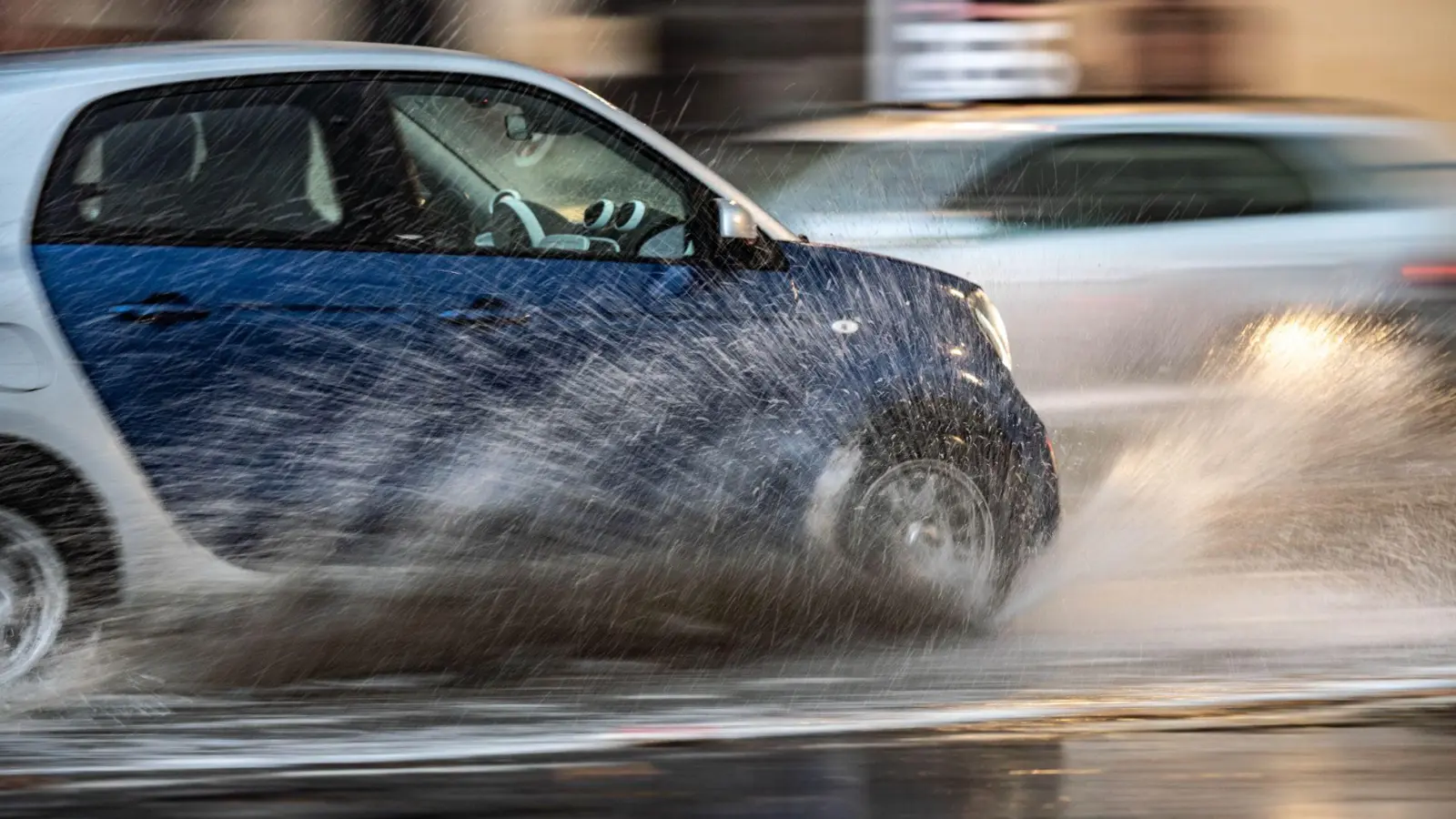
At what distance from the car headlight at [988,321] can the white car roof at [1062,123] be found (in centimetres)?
215

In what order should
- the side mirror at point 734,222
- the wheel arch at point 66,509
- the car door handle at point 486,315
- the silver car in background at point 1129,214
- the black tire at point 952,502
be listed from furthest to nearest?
the silver car in background at point 1129,214 < the black tire at point 952,502 < the side mirror at point 734,222 < the car door handle at point 486,315 < the wheel arch at point 66,509

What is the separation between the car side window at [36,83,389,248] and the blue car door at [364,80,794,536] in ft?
0.66

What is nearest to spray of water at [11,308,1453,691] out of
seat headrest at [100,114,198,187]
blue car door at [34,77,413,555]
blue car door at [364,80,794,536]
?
blue car door at [364,80,794,536]

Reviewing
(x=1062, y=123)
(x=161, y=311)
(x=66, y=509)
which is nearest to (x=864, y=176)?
(x=1062, y=123)

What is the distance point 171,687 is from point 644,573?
1.19 meters

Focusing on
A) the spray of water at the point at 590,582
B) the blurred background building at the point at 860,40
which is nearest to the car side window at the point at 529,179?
the spray of water at the point at 590,582

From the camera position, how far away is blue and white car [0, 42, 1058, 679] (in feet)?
16.3

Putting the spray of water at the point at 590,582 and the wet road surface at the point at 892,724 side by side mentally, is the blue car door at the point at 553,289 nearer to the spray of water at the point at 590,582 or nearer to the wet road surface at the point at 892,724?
the spray of water at the point at 590,582

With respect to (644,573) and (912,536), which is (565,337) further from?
(912,536)

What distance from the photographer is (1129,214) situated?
8.12 metres

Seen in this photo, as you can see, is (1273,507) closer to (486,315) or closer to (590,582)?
(590,582)

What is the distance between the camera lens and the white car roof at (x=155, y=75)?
493 cm

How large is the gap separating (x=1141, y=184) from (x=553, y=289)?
3487mm

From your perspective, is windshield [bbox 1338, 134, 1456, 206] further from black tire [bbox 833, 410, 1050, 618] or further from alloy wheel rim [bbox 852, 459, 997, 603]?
alloy wheel rim [bbox 852, 459, 997, 603]
